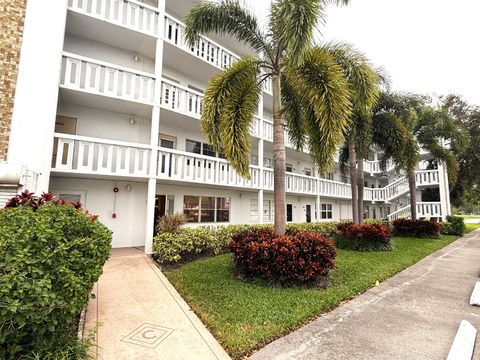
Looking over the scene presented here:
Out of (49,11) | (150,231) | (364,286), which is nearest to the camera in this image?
(364,286)

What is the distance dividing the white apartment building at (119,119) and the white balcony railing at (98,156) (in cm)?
4

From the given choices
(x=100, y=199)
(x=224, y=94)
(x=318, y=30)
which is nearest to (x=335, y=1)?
(x=318, y=30)

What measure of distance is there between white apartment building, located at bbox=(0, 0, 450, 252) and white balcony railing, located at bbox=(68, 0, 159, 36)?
38mm

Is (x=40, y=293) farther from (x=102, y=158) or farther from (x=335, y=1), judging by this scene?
Result: (x=335, y=1)

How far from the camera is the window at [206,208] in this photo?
13.3 meters

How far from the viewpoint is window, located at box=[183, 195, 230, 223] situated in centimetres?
1333

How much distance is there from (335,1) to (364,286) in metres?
7.67

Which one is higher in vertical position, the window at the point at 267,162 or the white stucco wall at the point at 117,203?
the window at the point at 267,162

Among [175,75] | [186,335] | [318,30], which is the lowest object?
[186,335]

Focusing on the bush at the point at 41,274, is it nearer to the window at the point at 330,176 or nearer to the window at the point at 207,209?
the window at the point at 207,209

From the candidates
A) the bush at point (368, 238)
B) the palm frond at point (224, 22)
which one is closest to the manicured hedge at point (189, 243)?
the bush at point (368, 238)

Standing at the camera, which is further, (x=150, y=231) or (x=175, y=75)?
(x=175, y=75)

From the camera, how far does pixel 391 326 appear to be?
4473mm

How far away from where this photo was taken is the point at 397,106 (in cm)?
1409
